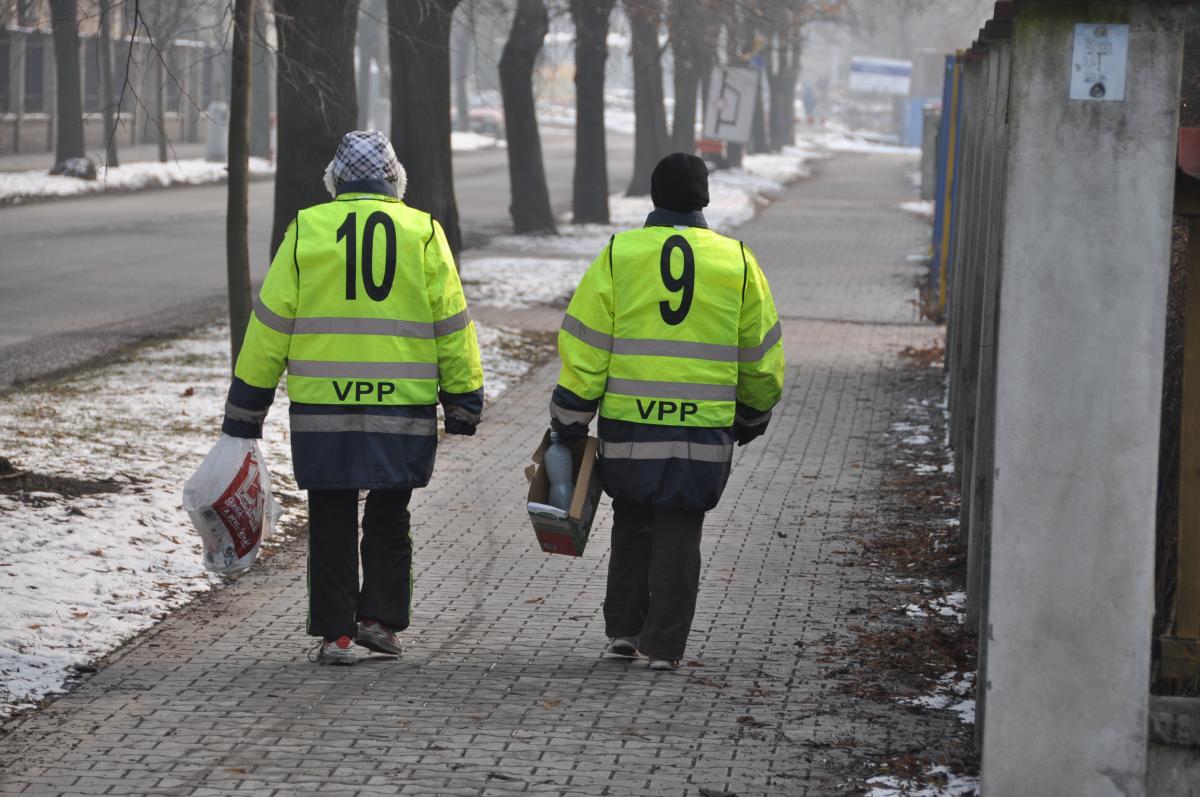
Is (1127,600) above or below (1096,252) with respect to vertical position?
below

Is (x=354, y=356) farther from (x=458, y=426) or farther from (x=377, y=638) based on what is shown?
(x=377, y=638)

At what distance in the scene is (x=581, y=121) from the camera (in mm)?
26812

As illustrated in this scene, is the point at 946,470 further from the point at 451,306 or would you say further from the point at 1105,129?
the point at 1105,129

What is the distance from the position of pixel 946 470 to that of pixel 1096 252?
5.42 m

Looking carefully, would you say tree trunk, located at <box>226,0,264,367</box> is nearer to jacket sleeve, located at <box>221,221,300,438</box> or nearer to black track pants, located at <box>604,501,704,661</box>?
jacket sleeve, located at <box>221,221,300,438</box>

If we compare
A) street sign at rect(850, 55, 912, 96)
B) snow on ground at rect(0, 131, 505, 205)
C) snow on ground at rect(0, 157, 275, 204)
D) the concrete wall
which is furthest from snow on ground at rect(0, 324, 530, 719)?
street sign at rect(850, 55, 912, 96)

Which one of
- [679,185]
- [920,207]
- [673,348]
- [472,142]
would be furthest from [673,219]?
[472,142]

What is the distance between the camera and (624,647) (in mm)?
5691

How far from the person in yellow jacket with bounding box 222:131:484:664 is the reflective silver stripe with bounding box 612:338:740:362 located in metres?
0.49

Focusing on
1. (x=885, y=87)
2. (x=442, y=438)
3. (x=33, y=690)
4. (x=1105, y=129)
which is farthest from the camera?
(x=885, y=87)

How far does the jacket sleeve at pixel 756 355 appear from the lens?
545 centimetres

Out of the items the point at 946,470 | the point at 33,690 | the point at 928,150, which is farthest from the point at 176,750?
the point at 928,150

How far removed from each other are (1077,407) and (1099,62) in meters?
0.77

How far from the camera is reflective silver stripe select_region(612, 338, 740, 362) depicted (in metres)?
5.38
